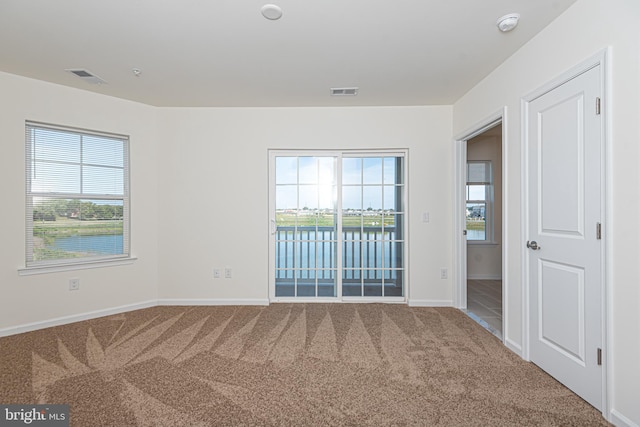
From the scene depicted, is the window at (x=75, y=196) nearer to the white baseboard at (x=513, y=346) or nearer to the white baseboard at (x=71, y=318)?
the white baseboard at (x=71, y=318)

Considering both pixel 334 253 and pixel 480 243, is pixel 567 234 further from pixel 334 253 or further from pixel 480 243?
pixel 480 243

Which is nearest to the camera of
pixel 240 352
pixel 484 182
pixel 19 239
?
pixel 240 352

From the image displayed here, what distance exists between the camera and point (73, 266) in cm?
348

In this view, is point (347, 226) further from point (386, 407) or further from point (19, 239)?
point (19, 239)

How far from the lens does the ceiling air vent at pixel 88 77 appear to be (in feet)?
10.1

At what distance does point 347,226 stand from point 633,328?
2.89 m

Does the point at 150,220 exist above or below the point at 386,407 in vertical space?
above

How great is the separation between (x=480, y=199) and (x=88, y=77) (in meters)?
5.97

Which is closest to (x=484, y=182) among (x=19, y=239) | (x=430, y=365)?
(x=430, y=365)

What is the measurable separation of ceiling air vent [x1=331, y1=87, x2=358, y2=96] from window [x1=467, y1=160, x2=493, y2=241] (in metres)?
3.16

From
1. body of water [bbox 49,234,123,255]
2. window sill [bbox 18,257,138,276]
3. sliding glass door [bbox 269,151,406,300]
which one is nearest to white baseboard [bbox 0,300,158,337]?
window sill [bbox 18,257,138,276]

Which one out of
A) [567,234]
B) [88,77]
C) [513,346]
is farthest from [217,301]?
[567,234]

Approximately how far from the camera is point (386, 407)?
1.92m

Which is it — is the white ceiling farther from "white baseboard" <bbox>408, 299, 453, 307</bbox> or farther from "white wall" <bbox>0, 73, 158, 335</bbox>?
"white baseboard" <bbox>408, 299, 453, 307</bbox>
